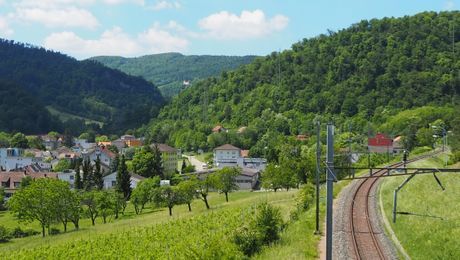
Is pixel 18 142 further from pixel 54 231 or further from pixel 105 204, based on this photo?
pixel 54 231

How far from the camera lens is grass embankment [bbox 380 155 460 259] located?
22.5m

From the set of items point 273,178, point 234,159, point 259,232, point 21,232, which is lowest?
point 21,232

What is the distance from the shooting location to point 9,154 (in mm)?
122250

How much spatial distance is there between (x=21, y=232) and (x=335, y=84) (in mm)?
110876

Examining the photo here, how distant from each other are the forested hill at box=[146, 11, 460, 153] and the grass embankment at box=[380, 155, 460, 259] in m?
77.9

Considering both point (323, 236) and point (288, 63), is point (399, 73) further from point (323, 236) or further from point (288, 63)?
point (323, 236)

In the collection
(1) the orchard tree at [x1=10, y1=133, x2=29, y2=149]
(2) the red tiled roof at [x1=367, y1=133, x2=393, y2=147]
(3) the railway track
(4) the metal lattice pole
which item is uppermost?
(4) the metal lattice pole

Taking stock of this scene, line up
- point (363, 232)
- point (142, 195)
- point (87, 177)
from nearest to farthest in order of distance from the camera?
1. point (363, 232)
2. point (142, 195)
3. point (87, 177)

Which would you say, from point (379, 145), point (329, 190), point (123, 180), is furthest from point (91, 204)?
point (379, 145)

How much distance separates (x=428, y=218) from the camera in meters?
28.2

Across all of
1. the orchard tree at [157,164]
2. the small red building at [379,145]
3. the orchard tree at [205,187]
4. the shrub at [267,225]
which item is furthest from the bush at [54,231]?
the small red building at [379,145]

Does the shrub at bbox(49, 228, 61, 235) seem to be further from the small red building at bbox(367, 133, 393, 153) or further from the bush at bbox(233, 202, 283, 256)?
the small red building at bbox(367, 133, 393, 153)

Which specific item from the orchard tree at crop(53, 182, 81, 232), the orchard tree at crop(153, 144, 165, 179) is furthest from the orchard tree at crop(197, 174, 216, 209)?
the orchard tree at crop(153, 144, 165, 179)

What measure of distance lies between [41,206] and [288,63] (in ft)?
423
